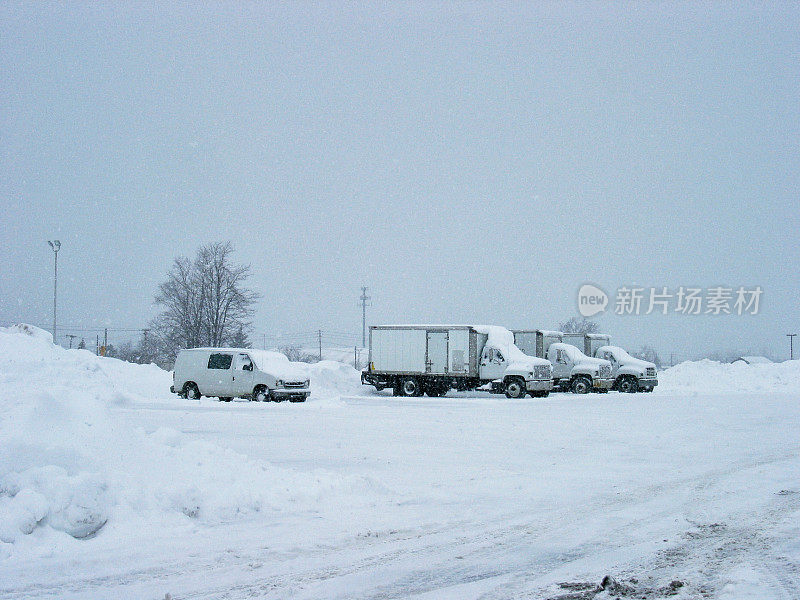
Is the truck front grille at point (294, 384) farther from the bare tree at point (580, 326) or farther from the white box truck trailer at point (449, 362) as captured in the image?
the bare tree at point (580, 326)

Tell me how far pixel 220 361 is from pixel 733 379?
91.9 feet

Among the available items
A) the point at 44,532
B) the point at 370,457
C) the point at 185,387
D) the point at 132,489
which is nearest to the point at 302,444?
the point at 370,457

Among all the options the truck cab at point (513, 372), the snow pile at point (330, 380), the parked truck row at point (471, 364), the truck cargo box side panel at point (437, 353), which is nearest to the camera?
the truck cab at point (513, 372)

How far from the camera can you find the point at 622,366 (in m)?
37.2

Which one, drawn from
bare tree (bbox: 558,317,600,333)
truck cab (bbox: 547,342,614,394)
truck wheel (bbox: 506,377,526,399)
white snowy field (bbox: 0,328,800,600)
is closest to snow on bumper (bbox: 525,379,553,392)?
truck wheel (bbox: 506,377,526,399)

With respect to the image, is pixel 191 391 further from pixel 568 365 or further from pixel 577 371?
pixel 577 371

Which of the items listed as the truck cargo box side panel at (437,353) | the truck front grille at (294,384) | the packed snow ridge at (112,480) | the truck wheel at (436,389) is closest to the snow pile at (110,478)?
the packed snow ridge at (112,480)

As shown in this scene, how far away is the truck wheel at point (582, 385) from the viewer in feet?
116

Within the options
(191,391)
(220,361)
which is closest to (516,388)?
(220,361)

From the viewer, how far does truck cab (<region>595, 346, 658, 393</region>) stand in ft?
120

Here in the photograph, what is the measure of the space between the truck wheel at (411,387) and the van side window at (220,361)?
30.0ft

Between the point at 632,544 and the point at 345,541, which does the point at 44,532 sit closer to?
the point at 345,541

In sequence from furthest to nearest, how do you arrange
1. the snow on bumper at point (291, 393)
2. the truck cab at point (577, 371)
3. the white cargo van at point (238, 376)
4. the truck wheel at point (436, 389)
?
the truck cab at point (577, 371), the truck wheel at point (436, 389), the white cargo van at point (238, 376), the snow on bumper at point (291, 393)

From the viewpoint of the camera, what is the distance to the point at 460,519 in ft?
25.9
